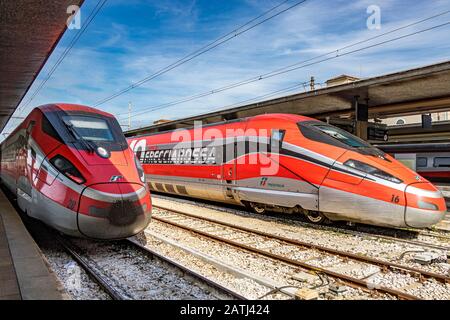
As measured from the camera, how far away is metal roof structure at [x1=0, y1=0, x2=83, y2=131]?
7.18m

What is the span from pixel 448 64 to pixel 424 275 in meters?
6.29

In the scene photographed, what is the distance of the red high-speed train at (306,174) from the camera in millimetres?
7086

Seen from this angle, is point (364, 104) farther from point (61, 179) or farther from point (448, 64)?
point (61, 179)

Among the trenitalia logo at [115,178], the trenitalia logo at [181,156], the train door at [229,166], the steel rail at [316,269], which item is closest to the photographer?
the steel rail at [316,269]

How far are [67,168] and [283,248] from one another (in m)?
4.15

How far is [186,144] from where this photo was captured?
1295cm

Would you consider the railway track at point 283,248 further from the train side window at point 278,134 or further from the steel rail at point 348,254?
the train side window at point 278,134

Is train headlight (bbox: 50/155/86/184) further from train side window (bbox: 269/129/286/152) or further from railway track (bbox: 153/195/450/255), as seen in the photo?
railway track (bbox: 153/195/450/255)

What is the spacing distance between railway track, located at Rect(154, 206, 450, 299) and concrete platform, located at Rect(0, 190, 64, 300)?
3.40 meters

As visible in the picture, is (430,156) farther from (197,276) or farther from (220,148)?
(197,276)

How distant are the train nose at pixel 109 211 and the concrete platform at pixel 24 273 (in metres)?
0.83

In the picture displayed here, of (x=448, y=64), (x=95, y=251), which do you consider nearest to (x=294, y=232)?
(x=95, y=251)

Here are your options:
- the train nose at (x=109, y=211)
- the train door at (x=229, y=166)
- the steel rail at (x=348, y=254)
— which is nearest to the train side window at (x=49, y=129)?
the train nose at (x=109, y=211)

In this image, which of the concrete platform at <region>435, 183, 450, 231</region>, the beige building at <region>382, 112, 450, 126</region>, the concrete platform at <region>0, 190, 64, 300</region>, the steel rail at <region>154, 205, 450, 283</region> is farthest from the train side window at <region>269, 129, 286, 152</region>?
the beige building at <region>382, 112, 450, 126</region>
